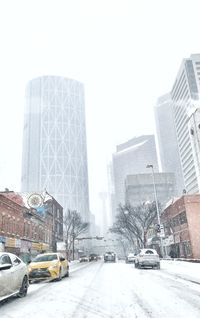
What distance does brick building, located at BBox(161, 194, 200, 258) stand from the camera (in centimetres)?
4638

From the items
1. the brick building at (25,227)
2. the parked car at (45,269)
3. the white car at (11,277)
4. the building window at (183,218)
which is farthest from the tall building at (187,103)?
the white car at (11,277)

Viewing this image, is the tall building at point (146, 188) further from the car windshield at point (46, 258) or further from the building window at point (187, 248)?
the car windshield at point (46, 258)

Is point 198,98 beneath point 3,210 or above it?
above

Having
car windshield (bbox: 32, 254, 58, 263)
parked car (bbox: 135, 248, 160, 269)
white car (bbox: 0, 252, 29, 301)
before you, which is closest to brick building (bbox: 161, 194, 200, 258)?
parked car (bbox: 135, 248, 160, 269)

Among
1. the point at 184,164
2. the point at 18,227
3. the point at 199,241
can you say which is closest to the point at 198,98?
the point at 184,164

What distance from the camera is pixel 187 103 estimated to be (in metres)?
152

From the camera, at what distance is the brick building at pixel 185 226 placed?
152 feet

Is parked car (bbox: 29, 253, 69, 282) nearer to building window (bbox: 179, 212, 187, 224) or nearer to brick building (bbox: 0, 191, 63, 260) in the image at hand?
brick building (bbox: 0, 191, 63, 260)

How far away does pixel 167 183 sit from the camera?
18000 centimetres

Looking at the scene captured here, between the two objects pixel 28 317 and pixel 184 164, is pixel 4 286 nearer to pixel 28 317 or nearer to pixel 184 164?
pixel 28 317

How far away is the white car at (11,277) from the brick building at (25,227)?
2294 cm

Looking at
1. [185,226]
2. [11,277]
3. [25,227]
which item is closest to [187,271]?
[11,277]

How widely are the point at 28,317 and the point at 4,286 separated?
6.93 ft

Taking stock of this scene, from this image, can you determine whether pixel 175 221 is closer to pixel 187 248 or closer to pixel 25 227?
pixel 187 248
